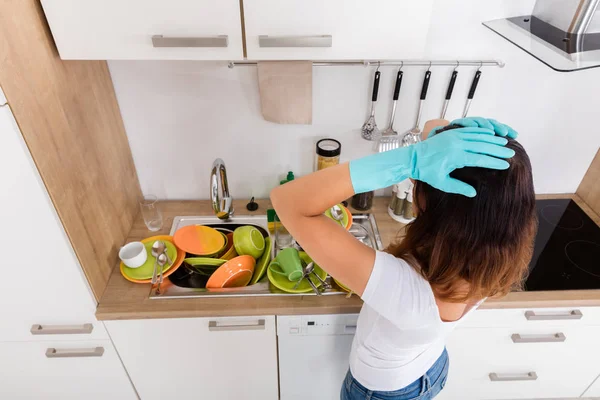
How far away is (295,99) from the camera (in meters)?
1.38

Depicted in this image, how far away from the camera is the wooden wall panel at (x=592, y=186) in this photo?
1708 millimetres

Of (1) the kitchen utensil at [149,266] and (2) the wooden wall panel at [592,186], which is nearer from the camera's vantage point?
(1) the kitchen utensil at [149,266]

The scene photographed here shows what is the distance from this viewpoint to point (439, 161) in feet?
2.79

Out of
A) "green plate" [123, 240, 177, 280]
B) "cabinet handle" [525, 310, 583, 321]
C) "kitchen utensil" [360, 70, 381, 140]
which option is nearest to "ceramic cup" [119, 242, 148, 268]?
"green plate" [123, 240, 177, 280]

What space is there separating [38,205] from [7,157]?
5.7 inches

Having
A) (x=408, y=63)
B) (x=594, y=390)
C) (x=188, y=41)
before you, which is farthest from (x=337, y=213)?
(x=594, y=390)

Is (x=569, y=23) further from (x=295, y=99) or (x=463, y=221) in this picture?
(x=295, y=99)

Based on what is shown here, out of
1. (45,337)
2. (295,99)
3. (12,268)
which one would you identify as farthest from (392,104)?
(45,337)

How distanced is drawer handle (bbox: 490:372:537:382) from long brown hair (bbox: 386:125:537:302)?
84 cm

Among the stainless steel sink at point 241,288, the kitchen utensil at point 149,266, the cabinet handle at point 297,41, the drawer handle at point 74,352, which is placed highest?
the cabinet handle at point 297,41

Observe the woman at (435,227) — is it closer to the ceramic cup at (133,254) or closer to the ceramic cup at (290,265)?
the ceramic cup at (290,265)

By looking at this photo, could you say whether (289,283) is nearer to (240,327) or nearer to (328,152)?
(240,327)

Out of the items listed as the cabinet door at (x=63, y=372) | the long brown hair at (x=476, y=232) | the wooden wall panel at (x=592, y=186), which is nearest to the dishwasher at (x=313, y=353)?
the long brown hair at (x=476, y=232)

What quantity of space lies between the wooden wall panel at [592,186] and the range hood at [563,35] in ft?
2.81
